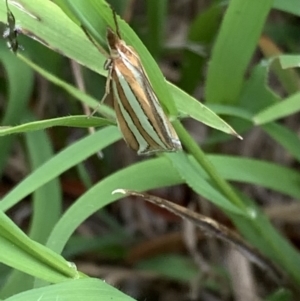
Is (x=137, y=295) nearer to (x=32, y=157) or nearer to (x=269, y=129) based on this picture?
(x=32, y=157)

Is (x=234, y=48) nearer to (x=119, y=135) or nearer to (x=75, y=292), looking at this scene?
(x=119, y=135)

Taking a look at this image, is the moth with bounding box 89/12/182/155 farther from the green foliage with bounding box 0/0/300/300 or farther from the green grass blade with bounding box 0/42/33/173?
the green grass blade with bounding box 0/42/33/173

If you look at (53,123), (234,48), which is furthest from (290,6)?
(53,123)

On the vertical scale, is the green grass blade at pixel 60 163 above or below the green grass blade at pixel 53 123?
above

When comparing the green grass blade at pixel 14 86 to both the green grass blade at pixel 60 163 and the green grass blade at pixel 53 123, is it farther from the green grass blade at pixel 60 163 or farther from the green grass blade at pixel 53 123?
the green grass blade at pixel 53 123

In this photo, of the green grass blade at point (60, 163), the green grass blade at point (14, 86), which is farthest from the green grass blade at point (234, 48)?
the green grass blade at point (14, 86)
